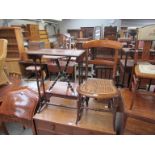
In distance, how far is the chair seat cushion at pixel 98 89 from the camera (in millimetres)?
1313

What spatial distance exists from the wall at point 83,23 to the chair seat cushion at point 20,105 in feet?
23.8

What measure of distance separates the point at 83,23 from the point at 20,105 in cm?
756

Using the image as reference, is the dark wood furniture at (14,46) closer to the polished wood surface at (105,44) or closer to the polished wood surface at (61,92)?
the polished wood surface at (61,92)

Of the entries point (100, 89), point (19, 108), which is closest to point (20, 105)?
point (19, 108)

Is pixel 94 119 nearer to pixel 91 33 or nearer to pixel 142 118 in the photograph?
pixel 142 118

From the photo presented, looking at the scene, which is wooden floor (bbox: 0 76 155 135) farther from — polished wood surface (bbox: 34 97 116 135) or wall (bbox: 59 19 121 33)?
wall (bbox: 59 19 121 33)

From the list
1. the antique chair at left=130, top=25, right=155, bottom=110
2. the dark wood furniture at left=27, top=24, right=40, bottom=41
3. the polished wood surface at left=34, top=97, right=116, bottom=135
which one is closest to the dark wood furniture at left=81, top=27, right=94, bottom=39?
the dark wood furniture at left=27, top=24, right=40, bottom=41

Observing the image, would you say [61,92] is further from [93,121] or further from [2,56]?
[2,56]

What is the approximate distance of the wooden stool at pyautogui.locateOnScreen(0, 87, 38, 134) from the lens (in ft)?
5.52

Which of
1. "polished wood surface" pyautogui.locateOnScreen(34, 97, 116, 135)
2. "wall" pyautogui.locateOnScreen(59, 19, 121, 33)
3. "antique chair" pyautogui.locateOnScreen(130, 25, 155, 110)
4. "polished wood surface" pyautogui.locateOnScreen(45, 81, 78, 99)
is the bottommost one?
"polished wood surface" pyautogui.locateOnScreen(34, 97, 116, 135)

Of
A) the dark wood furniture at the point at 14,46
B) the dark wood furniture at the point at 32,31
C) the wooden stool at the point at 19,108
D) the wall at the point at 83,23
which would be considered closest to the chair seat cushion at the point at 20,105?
the wooden stool at the point at 19,108

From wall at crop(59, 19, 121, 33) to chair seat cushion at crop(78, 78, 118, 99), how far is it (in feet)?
23.6

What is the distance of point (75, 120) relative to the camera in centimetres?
158
